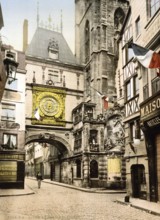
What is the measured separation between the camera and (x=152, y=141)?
1570 cm

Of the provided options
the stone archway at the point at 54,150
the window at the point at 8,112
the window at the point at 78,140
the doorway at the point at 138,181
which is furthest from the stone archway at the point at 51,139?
the doorway at the point at 138,181

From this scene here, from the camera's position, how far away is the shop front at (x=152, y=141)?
14.9m

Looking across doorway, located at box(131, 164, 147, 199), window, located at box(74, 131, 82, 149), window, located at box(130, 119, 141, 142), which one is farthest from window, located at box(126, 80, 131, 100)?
window, located at box(74, 131, 82, 149)

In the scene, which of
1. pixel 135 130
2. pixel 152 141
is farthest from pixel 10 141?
pixel 152 141

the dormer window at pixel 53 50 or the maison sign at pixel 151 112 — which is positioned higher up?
the dormer window at pixel 53 50

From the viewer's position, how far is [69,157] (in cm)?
3559

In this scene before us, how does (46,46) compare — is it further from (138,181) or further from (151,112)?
(151,112)

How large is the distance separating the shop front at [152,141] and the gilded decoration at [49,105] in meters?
20.0

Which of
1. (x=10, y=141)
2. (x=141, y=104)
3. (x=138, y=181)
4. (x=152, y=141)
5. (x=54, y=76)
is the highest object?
(x=54, y=76)

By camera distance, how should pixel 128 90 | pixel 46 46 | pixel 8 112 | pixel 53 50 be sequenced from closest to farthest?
pixel 128 90
pixel 8 112
pixel 53 50
pixel 46 46

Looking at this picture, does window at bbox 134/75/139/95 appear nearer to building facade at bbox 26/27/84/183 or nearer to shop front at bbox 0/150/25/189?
shop front at bbox 0/150/25/189

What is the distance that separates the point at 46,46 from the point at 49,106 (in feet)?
29.9

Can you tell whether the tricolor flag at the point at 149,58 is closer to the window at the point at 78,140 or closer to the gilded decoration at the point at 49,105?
the window at the point at 78,140

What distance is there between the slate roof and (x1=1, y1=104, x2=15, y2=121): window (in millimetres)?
10558
